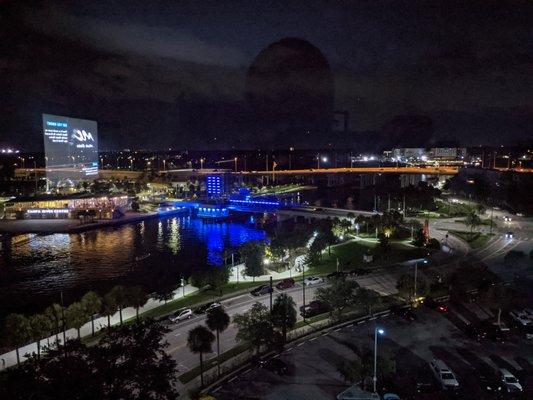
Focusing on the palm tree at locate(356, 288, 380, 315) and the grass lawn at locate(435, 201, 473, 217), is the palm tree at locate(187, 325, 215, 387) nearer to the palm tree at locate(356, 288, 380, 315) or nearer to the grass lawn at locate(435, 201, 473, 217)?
the palm tree at locate(356, 288, 380, 315)

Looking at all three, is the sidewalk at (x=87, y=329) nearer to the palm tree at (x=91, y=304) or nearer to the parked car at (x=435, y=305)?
Answer: the palm tree at (x=91, y=304)

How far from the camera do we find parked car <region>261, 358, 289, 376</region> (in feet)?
22.1

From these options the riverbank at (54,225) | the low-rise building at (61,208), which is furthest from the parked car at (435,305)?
the low-rise building at (61,208)

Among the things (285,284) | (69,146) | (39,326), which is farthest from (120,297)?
(69,146)

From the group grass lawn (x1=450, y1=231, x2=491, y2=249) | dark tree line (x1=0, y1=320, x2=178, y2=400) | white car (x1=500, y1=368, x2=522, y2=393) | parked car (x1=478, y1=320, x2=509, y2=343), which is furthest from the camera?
grass lawn (x1=450, y1=231, x2=491, y2=249)

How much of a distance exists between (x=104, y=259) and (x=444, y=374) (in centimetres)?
1544

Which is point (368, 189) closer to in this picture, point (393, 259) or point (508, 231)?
point (508, 231)

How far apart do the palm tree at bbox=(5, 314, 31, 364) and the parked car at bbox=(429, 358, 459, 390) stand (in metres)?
7.07

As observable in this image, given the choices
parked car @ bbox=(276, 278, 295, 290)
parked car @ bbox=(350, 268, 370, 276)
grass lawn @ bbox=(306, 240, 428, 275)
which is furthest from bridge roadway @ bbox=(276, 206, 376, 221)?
parked car @ bbox=(276, 278, 295, 290)

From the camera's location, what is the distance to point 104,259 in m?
18.6

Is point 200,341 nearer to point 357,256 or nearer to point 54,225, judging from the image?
point 357,256

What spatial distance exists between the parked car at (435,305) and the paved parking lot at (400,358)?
0.64 feet

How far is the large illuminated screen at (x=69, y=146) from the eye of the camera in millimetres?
31594

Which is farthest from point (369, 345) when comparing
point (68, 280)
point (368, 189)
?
point (368, 189)
